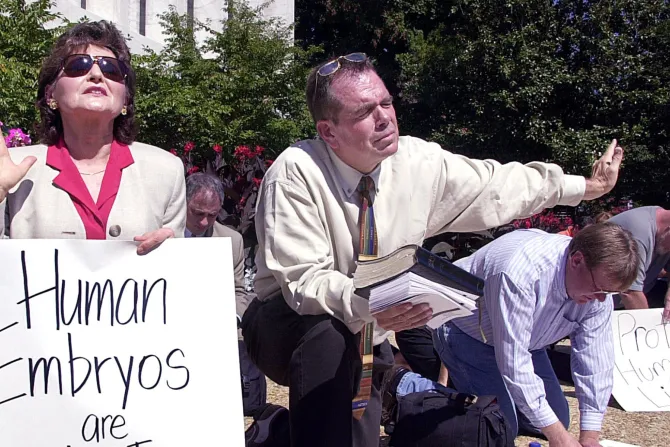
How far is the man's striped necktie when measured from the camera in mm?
2365

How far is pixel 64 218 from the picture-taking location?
2.24 metres

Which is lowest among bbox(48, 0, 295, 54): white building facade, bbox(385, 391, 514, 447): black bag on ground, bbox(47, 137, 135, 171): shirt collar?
bbox(385, 391, 514, 447): black bag on ground

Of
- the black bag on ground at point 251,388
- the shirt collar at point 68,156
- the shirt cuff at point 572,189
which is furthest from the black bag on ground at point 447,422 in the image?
the shirt collar at point 68,156

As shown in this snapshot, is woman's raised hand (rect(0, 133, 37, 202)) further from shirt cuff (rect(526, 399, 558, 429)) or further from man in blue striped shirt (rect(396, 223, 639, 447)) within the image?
shirt cuff (rect(526, 399, 558, 429))

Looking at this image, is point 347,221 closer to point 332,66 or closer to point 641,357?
point 332,66

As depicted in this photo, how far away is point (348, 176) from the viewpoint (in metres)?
2.48

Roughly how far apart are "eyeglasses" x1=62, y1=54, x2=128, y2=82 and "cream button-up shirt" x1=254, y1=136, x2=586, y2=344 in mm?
592

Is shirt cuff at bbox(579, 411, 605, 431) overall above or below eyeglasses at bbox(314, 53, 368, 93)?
below

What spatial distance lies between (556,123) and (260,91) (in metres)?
7.74

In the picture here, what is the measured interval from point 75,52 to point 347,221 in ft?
3.33

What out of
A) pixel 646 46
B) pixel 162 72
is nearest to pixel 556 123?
pixel 646 46

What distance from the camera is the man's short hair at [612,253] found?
2.79m

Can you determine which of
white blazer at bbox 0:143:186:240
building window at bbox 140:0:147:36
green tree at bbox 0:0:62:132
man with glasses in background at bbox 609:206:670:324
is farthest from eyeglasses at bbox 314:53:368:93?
building window at bbox 140:0:147:36

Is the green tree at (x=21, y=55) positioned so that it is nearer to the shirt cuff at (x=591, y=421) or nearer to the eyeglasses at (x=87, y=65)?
the eyeglasses at (x=87, y=65)
